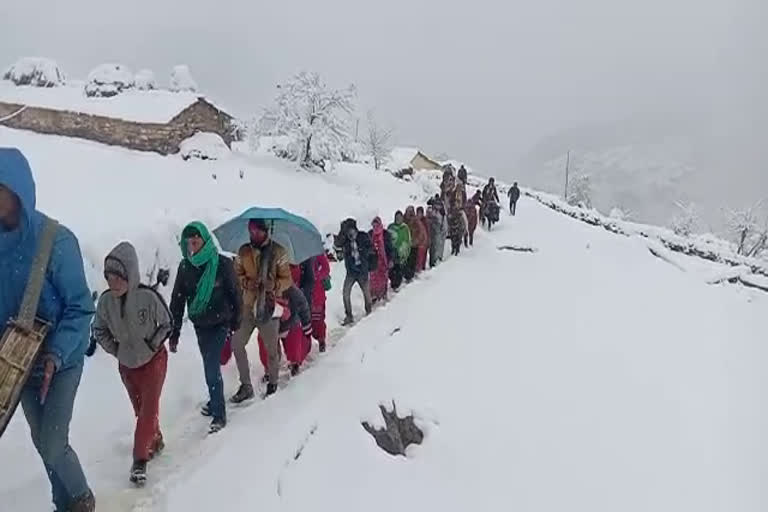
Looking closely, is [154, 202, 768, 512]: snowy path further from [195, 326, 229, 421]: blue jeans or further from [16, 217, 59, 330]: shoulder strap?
[16, 217, 59, 330]: shoulder strap

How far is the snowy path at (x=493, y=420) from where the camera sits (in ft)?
15.0

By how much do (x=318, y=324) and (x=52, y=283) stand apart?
14.7 ft

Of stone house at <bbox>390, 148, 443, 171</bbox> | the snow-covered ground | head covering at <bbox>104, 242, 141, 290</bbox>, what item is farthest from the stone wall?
stone house at <bbox>390, 148, 443, 171</bbox>

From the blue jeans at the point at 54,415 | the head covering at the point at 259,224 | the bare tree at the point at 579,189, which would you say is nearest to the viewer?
the blue jeans at the point at 54,415

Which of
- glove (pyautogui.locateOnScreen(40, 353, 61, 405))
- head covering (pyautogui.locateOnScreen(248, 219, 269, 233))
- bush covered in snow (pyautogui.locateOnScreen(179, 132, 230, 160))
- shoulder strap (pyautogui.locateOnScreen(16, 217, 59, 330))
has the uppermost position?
shoulder strap (pyautogui.locateOnScreen(16, 217, 59, 330))

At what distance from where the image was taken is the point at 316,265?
287 inches

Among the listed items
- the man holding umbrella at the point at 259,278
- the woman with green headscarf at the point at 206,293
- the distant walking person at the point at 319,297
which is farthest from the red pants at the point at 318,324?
the woman with green headscarf at the point at 206,293

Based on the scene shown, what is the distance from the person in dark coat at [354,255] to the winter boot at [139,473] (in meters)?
4.73

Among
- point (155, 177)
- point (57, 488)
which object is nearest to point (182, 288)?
point (57, 488)

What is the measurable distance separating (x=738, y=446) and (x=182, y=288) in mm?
7356

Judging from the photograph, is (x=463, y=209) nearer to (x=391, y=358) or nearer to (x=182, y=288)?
(x=391, y=358)

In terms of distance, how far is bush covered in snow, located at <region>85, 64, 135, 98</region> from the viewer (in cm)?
2644

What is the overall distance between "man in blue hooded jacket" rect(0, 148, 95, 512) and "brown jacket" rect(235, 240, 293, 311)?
2.38 metres

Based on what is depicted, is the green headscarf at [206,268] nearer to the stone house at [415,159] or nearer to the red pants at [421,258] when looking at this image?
the red pants at [421,258]
